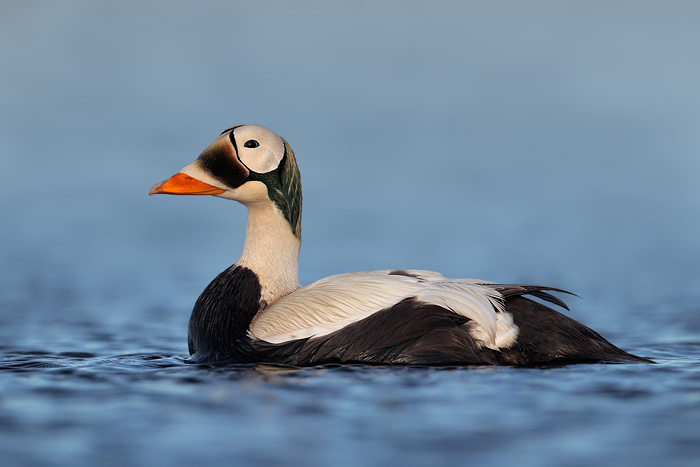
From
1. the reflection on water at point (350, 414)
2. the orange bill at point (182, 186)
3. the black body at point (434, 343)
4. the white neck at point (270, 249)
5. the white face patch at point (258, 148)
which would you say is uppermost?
the white face patch at point (258, 148)

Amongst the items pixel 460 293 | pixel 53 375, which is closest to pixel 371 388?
pixel 460 293

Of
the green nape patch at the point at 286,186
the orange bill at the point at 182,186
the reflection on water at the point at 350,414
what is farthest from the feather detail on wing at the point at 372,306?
the orange bill at the point at 182,186

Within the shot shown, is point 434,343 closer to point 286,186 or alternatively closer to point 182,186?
Result: point 286,186

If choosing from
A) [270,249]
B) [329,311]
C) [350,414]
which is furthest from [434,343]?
[270,249]

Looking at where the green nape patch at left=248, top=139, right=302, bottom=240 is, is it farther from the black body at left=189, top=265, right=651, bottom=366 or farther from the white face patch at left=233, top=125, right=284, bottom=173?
the black body at left=189, top=265, right=651, bottom=366

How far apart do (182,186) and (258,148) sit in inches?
23.5

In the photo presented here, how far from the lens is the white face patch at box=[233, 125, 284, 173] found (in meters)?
6.70

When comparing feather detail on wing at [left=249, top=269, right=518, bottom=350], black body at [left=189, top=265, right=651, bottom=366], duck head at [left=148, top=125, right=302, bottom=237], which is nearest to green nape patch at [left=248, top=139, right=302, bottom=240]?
duck head at [left=148, top=125, right=302, bottom=237]

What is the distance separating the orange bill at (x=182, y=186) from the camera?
657cm

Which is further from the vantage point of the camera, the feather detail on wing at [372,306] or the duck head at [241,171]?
the duck head at [241,171]

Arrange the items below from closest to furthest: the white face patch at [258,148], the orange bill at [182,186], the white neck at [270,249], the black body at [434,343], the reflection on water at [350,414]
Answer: the reflection on water at [350,414] → the black body at [434,343] → the orange bill at [182,186] → the white face patch at [258,148] → the white neck at [270,249]

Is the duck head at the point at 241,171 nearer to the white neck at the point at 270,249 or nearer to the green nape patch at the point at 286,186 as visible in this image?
the green nape patch at the point at 286,186

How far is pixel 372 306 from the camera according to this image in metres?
6.02

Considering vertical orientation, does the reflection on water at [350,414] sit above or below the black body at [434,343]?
below
